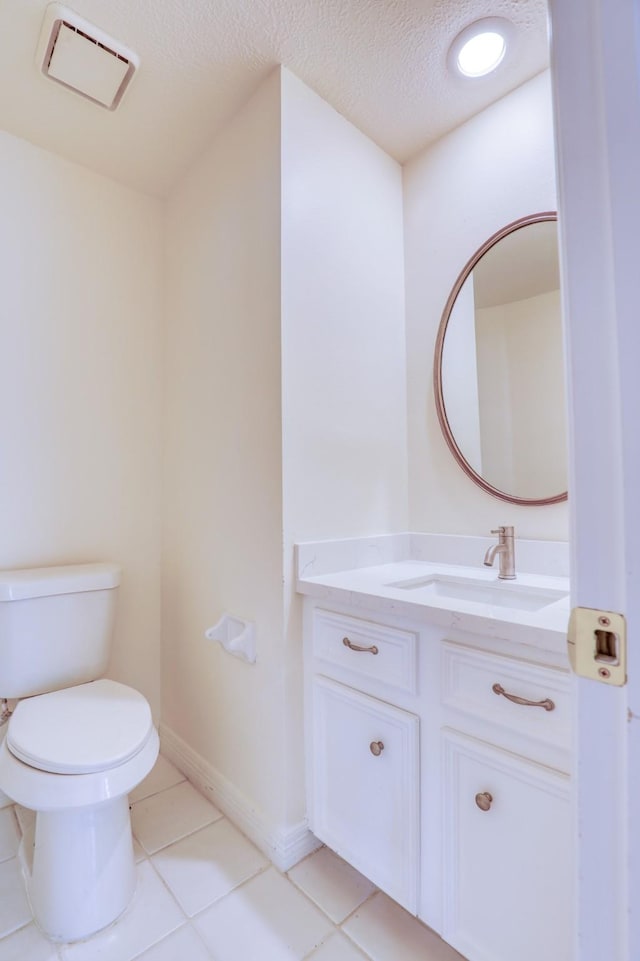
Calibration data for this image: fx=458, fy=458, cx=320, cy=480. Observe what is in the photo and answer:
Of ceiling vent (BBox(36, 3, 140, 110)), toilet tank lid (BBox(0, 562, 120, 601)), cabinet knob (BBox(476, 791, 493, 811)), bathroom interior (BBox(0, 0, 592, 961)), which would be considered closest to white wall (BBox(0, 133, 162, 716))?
bathroom interior (BBox(0, 0, 592, 961))

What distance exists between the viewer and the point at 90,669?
1.53 m

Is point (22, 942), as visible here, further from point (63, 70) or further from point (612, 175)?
point (63, 70)

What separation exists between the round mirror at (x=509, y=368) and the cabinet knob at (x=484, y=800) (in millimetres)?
772

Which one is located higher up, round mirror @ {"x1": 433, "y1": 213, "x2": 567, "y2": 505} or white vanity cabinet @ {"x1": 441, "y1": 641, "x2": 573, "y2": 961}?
round mirror @ {"x1": 433, "y1": 213, "x2": 567, "y2": 505}

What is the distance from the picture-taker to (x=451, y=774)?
97cm

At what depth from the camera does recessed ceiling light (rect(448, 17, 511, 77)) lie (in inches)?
47.7

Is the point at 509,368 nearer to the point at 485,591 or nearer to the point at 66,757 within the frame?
the point at 485,591

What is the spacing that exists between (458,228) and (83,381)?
1478 mm

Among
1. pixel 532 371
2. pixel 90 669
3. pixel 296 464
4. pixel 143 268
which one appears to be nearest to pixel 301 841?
pixel 90 669

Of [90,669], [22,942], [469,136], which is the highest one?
[469,136]

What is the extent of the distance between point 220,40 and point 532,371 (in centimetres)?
127

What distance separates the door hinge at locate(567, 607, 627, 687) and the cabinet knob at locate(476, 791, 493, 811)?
65 cm

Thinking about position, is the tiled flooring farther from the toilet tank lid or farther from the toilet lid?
A: the toilet tank lid

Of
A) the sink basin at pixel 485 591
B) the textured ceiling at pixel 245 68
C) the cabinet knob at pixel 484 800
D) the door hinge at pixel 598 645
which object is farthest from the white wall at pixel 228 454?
the door hinge at pixel 598 645
